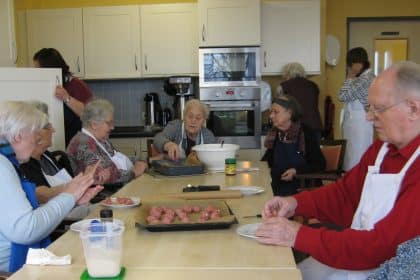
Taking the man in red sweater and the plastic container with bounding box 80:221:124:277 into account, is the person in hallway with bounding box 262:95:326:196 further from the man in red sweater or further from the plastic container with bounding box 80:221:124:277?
the plastic container with bounding box 80:221:124:277

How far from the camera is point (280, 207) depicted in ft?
6.23

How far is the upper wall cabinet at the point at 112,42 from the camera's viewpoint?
5.02m

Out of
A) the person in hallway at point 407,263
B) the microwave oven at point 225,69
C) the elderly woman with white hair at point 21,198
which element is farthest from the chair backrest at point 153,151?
the person in hallway at point 407,263

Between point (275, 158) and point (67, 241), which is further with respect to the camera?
point (275, 158)

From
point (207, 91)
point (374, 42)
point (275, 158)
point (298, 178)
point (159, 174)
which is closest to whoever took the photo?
point (159, 174)

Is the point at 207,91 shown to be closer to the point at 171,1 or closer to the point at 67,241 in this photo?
the point at 171,1

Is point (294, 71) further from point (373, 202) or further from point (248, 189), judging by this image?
point (373, 202)

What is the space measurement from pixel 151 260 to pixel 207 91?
3463 millimetres

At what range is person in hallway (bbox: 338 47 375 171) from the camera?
453cm

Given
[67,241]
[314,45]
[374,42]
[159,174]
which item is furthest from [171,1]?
[67,241]

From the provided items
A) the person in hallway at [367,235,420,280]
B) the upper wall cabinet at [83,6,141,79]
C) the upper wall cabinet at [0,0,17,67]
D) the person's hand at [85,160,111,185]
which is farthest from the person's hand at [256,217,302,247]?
the upper wall cabinet at [83,6,141,79]

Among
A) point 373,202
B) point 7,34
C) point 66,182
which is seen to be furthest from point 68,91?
point 373,202

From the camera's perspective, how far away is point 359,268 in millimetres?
1507

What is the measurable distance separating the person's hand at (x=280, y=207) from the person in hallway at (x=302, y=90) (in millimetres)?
2951
